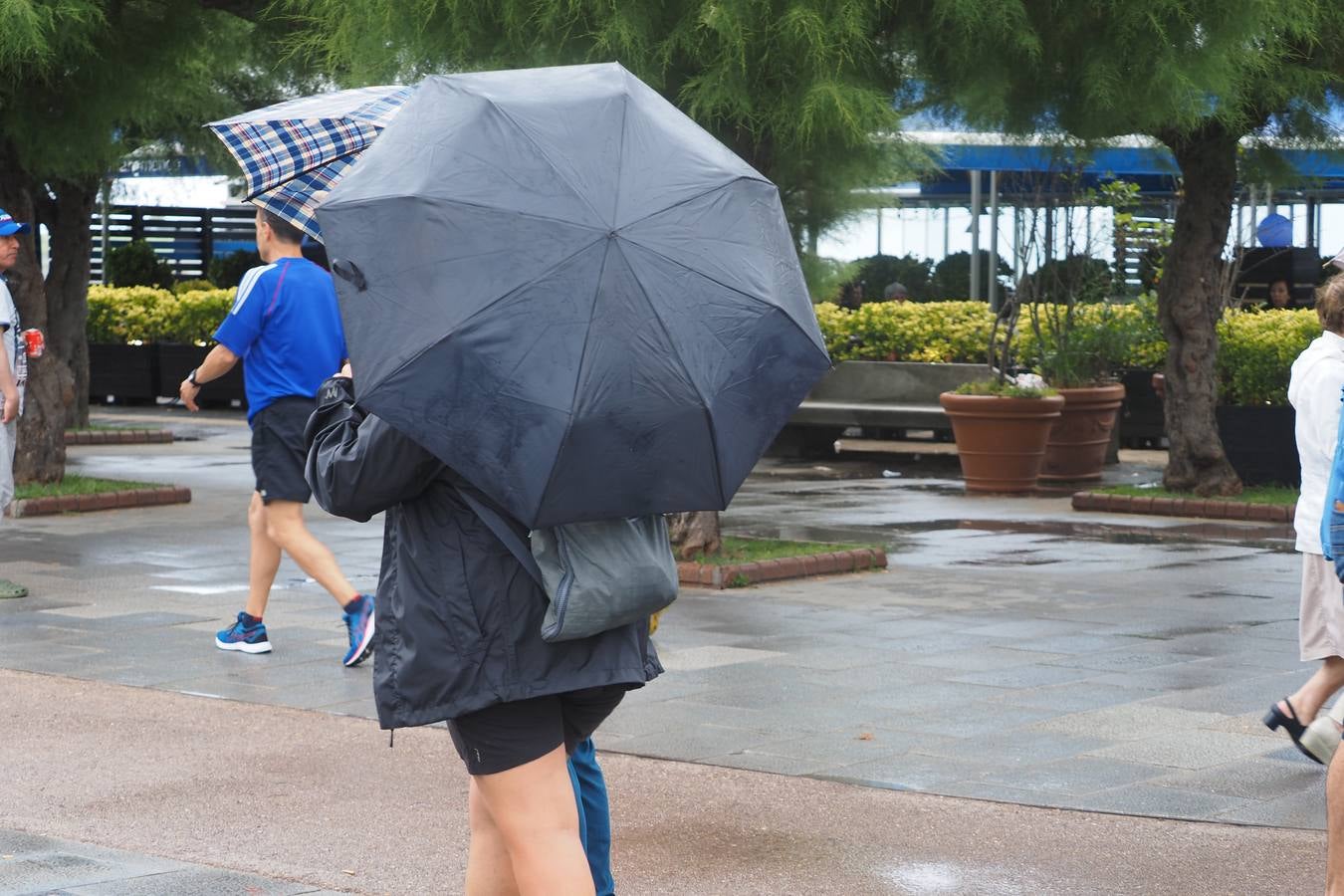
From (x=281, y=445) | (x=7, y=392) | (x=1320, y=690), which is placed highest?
(x=7, y=392)

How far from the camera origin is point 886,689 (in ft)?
23.5

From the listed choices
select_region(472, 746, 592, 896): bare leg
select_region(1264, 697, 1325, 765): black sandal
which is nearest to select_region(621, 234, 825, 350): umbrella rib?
select_region(472, 746, 592, 896): bare leg

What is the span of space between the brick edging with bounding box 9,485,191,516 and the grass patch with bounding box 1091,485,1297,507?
7.04 m

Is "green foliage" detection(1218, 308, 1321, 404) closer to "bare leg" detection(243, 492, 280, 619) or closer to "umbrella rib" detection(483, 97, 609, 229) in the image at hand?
"bare leg" detection(243, 492, 280, 619)

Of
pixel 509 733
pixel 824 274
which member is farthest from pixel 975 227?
pixel 509 733

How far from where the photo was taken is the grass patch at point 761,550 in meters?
10.3

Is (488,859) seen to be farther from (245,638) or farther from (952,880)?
(245,638)

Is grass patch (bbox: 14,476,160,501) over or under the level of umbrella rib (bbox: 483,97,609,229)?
under

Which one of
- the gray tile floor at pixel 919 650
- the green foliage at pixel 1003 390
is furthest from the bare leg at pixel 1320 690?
the green foliage at pixel 1003 390

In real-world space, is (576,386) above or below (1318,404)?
above

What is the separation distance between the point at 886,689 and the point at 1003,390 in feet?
27.6

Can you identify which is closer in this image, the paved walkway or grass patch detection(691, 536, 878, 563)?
the paved walkway

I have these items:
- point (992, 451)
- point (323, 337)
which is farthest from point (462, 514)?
point (992, 451)

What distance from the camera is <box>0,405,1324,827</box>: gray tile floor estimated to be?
A: 5.96 metres
